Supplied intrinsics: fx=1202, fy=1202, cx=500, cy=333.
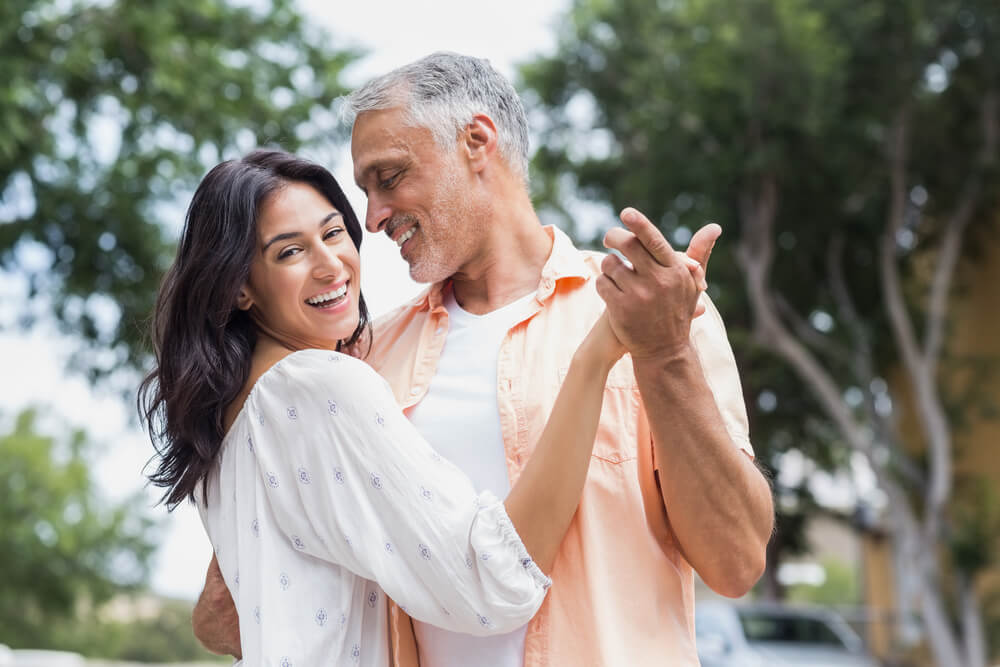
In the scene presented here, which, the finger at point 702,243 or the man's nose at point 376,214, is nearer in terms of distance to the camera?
the finger at point 702,243

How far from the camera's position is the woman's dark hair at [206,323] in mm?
2316

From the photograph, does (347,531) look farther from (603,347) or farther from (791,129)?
(791,129)

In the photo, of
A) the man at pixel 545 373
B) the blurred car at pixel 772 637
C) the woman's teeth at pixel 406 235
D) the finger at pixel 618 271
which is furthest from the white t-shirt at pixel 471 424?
the blurred car at pixel 772 637

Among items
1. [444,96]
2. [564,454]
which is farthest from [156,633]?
[564,454]

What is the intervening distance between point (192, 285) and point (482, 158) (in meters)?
0.77

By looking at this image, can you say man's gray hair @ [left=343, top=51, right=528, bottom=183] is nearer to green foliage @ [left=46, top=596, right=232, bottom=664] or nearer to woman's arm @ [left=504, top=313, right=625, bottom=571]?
woman's arm @ [left=504, top=313, right=625, bottom=571]

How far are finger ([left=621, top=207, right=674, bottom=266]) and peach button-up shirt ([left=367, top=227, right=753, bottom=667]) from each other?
0.94 ft

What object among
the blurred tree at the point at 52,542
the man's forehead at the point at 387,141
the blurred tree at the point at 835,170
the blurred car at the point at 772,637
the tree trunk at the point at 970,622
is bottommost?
the blurred tree at the point at 52,542

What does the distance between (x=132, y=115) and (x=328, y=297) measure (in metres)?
6.13

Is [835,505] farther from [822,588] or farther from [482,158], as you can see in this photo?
[822,588]

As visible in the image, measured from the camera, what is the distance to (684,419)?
2109mm

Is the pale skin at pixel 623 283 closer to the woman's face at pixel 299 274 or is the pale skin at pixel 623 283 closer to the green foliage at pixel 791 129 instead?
the woman's face at pixel 299 274

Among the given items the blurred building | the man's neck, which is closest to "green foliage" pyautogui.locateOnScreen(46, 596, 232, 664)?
the blurred building

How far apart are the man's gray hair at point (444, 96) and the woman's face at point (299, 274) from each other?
0.35 metres
